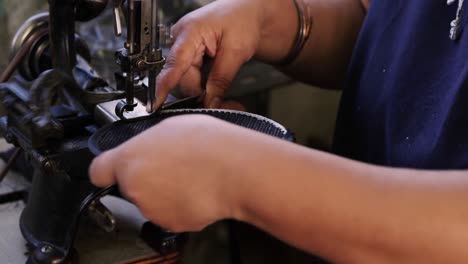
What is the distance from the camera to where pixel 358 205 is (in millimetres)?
554

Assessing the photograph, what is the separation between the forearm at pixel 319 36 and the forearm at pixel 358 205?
0.49 metres

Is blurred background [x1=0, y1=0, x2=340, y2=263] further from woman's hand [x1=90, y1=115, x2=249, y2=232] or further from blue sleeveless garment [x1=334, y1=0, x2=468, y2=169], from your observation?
woman's hand [x1=90, y1=115, x2=249, y2=232]

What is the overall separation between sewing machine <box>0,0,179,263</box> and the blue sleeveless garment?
336mm

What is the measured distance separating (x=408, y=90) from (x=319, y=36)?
26 cm

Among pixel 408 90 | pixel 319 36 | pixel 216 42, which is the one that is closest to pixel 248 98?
pixel 319 36

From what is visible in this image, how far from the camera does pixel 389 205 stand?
0.55m

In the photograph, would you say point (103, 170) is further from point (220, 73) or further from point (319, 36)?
point (319, 36)

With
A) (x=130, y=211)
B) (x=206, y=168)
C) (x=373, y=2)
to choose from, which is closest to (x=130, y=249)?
(x=130, y=211)

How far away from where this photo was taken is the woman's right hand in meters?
0.92

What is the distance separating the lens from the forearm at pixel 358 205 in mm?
548

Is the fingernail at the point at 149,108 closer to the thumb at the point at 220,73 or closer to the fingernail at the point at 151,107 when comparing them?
the fingernail at the point at 151,107

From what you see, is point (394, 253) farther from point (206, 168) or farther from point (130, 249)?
point (130, 249)

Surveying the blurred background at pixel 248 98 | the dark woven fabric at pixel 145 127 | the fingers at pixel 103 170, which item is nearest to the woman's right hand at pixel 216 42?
the dark woven fabric at pixel 145 127

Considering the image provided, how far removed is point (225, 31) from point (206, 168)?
41 cm
